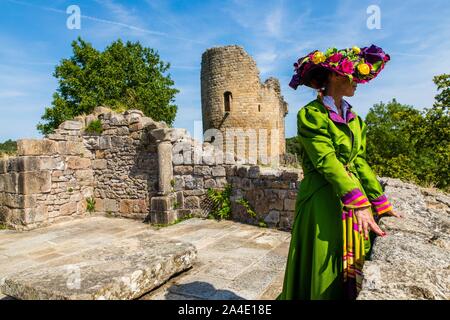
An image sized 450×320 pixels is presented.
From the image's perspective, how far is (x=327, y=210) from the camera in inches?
74.2

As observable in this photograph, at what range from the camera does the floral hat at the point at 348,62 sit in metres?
1.97

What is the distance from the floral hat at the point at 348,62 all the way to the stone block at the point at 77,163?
675 cm

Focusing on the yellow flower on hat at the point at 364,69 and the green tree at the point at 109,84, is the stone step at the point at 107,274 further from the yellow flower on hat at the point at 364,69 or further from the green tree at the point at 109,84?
the green tree at the point at 109,84

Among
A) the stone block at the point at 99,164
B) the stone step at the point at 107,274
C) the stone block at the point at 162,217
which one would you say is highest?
the stone block at the point at 99,164

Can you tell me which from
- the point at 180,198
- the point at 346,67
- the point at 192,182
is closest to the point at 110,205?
the point at 180,198

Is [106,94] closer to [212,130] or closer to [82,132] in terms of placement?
[212,130]

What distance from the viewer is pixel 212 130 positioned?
70.6 ft

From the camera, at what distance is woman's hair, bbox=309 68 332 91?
6.94ft

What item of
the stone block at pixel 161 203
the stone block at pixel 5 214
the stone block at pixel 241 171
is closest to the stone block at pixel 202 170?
the stone block at pixel 241 171

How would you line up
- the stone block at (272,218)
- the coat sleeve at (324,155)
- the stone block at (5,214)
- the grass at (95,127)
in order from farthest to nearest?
the grass at (95,127), the stone block at (5,214), the stone block at (272,218), the coat sleeve at (324,155)

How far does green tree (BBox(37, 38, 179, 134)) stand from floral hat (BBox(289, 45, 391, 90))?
18.0 meters

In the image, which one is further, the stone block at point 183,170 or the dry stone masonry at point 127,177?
the stone block at point 183,170

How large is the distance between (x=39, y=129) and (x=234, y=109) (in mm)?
12904

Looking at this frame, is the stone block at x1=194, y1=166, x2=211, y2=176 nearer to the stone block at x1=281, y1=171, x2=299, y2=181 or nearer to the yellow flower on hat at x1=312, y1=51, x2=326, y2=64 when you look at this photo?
the stone block at x1=281, y1=171, x2=299, y2=181
